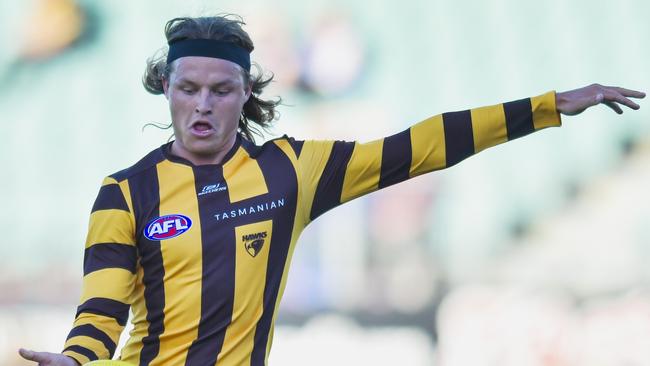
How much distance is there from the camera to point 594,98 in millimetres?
3258

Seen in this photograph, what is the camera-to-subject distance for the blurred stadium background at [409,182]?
5898 millimetres

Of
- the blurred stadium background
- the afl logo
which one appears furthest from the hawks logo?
the blurred stadium background

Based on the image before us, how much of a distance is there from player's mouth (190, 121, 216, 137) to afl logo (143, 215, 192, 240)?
237 millimetres

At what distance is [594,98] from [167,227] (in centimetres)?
121

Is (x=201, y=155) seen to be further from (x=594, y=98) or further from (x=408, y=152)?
(x=594, y=98)

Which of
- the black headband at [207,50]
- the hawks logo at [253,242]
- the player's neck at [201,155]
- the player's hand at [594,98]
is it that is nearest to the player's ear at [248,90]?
the black headband at [207,50]

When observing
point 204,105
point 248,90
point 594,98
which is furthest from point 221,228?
point 594,98

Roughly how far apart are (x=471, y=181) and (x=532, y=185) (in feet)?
1.02

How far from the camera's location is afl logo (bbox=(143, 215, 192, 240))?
3.23 m

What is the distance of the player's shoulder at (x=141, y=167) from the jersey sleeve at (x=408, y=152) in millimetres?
402

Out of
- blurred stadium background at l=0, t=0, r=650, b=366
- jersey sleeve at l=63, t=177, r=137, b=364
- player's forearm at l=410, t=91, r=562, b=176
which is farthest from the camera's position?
blurred stadium background at l=0, t=0, r=650, b=366

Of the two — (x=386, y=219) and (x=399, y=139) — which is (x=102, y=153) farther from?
(x=399, y=139)

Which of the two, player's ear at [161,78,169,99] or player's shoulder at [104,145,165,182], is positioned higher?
player's ear at [161,78,169,99]

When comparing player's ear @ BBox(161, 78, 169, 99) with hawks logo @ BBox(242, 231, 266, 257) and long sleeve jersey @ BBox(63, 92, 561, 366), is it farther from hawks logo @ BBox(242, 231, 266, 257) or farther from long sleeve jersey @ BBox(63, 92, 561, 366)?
hawks logo @ BBox(242, 231, 266, 257)
